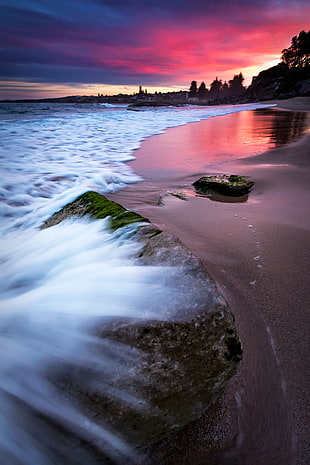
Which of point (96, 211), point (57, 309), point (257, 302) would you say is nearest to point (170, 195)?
point (96, 211)

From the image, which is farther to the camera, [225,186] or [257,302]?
[225,186]

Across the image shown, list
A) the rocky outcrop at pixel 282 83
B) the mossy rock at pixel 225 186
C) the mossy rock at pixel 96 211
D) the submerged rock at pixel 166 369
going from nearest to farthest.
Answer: the submerged rock at pixel 166 369 → the mossy rock at pixel 96 211 → the mossy rock at pixel 225 186 → the rocky outcrop at pixel 282 83

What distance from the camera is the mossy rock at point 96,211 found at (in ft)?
6.02

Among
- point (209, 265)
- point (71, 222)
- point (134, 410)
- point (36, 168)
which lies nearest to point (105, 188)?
point (71, 222)

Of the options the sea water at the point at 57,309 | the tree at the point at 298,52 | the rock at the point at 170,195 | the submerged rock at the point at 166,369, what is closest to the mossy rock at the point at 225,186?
the rock at the point at 170,195

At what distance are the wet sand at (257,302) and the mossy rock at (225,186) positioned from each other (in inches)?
4.4

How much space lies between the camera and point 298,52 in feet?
183

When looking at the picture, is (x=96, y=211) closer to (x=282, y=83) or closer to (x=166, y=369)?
(x=166, y=369)

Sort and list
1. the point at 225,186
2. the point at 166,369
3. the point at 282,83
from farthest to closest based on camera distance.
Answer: the point at 282,83, the point at 225,186, the point at 166,369

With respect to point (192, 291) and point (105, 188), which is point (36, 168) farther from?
point (192, 291)

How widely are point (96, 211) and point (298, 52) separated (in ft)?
237

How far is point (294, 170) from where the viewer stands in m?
3.86

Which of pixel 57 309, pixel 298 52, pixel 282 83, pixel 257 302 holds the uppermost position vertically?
pixel 298 52

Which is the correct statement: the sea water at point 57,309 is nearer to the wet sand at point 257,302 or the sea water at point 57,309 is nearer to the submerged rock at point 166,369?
the submerged rock at point 166,369
